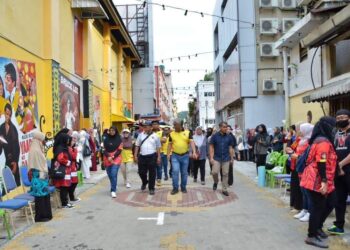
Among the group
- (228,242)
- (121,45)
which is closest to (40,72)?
(228,242)

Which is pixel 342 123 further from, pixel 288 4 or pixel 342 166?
Result: pixel 288 4

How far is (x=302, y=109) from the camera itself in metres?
17.5

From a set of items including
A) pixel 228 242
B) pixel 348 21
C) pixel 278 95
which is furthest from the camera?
pixel 278 95

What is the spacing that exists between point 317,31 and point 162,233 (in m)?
9.12

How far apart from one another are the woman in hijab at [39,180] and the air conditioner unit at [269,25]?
19.9m

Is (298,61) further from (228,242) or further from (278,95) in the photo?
(228,242)

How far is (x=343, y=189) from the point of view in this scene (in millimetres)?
6707

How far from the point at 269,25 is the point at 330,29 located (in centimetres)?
1333

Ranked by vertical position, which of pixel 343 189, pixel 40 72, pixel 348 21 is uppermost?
pixel 348 21

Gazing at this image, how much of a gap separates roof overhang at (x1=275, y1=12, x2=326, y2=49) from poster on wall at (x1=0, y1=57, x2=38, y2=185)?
8.60 meters

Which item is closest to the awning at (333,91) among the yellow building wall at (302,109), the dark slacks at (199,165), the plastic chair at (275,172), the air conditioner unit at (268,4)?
the plastic chair at (275,172)

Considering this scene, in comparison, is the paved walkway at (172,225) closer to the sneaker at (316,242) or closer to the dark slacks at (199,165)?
the sneaker at (316,242)

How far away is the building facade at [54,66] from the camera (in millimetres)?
10805

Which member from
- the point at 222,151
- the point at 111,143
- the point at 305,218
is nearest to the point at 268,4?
the point at 222,151
